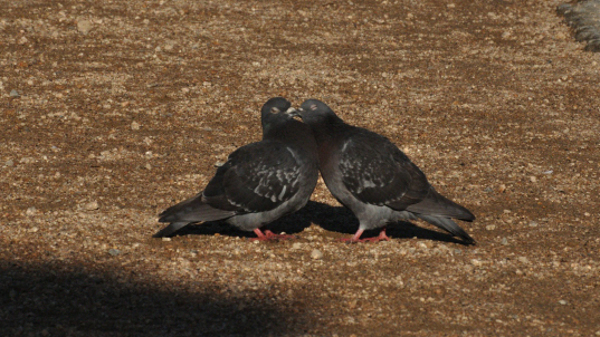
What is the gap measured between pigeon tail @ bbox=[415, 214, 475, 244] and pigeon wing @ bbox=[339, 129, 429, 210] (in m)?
0.20

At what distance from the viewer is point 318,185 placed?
313 inches

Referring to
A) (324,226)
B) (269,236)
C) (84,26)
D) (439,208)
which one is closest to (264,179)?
(269,236)

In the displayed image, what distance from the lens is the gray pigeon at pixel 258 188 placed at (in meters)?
6.29

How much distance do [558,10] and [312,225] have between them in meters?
8.31

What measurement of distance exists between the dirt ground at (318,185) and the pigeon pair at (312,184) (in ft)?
0.83

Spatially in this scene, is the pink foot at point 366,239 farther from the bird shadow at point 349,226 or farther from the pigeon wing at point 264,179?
the pigeon wing at point 264,179

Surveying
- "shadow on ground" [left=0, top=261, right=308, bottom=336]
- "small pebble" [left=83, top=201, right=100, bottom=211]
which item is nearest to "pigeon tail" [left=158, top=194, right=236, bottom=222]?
"shadow on ground" [left=0, top=261, right=308, bottom=336]

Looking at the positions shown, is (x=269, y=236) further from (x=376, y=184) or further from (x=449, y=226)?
(x=449, y=226)

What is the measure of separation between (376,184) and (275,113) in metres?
1.12

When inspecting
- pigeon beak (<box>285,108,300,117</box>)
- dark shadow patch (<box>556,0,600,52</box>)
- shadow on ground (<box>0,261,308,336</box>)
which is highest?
dark shadow patch (<box>556,0,600,52</box>)

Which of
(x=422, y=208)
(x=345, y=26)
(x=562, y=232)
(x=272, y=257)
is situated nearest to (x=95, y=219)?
(x=272, y=257)

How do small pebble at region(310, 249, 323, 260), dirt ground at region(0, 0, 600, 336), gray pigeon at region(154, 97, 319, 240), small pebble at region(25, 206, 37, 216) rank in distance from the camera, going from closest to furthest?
dirt ground at region(0, 0, 600, 336), small pebble at region(310, 249, 323, 260), gray pigeon at region(154, 97, 319, 240), small pebble at region(25, 206, 37, 216)

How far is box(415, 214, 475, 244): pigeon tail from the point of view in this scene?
20.8ft

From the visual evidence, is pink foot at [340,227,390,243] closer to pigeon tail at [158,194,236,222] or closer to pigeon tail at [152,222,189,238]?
pigeon tail at [158,194,236,222]
